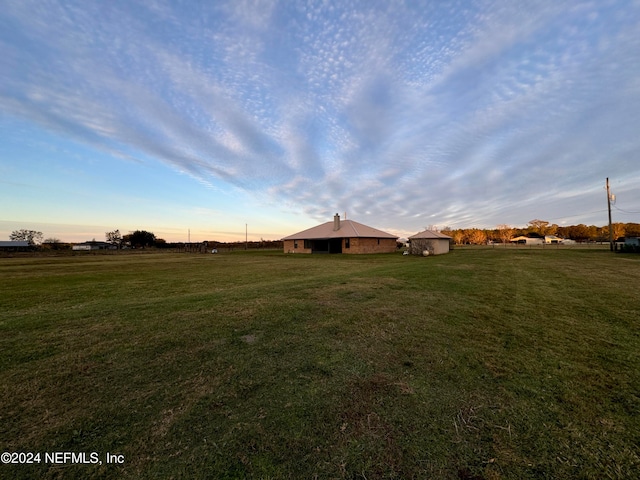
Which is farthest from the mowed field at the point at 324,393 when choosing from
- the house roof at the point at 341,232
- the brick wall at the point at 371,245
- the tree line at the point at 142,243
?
the tree line at the point at 142,243

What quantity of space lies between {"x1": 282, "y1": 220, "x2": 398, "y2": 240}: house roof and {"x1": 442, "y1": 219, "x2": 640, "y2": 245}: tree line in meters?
58.8

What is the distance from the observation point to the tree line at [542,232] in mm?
93056

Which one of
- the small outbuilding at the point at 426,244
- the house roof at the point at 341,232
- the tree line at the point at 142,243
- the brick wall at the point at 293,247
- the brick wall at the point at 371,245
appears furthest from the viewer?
the tree line at the point at 142,243

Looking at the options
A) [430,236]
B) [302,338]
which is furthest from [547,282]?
[430,236]

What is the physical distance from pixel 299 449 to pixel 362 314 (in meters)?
3.79

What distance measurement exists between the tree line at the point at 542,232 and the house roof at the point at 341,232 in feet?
193

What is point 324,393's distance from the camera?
304 cm

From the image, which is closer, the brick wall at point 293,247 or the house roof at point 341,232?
the house roof at point 341,232

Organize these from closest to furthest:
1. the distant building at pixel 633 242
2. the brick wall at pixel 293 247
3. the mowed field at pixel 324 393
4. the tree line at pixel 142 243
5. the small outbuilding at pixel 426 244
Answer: the mowed field at pixel 324 393
the distant building at pixel 633 242
the small outbuilding at pixel 426 244
the brick wall at pixel 293 247
the tree line at pixel 142 243

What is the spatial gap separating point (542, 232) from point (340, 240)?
364ft

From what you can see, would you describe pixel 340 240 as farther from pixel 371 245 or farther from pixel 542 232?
pixel 542 232

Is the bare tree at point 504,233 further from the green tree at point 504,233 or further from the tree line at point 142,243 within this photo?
the tree line at point 142,243

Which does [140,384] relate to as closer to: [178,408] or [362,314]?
[178,408]

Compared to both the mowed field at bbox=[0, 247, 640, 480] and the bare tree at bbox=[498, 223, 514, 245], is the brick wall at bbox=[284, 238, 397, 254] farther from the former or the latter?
the bare tree at bbox=[498, 223, 514, 245]
